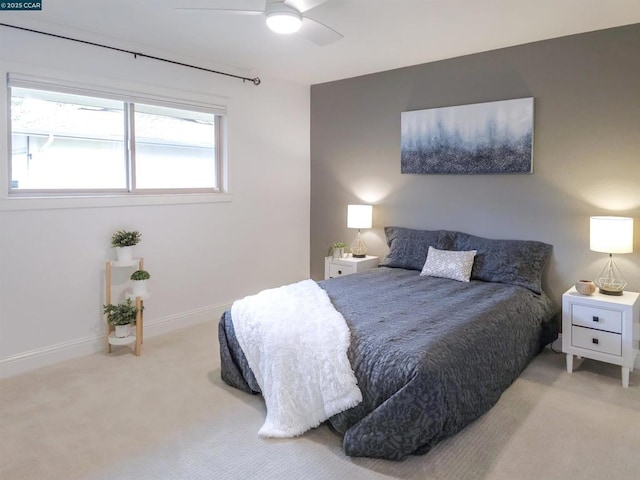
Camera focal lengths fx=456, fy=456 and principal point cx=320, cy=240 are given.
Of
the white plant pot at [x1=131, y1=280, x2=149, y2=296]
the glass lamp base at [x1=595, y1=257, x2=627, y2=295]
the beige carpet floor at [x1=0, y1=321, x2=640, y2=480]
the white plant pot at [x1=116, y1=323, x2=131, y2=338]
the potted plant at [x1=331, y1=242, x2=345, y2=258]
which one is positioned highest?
the potted plant at [x1=331, y1=242, x2=345, y2=258]

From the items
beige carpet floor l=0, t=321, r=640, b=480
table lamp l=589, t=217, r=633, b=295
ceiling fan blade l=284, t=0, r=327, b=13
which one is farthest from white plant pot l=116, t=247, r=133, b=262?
table lamp l=589, t=217, r=633, b=295

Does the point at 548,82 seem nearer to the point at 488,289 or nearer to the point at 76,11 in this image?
the point at 488,289

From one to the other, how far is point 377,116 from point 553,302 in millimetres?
2367

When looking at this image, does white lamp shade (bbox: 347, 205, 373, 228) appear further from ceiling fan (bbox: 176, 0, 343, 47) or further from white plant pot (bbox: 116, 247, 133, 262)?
white plant pot (bbox: 116, 247, 133, 262)

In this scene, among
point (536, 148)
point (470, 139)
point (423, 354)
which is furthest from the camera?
point (470, 139)

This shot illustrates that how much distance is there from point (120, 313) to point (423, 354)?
2.36 metres

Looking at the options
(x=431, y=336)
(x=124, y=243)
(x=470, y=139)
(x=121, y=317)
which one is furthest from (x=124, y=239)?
(x=470, y=139)

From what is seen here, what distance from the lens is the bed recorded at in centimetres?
209

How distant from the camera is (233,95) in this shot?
14.4 feet

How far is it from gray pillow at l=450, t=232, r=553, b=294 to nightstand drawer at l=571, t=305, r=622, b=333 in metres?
0.39

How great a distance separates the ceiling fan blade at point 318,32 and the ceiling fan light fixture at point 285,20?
63 millimetres

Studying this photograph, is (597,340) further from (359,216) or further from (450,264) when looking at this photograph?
(359,216)

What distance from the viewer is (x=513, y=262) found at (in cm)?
354

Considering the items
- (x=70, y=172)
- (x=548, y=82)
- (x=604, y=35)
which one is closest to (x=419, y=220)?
(x=548, y=82)
